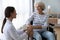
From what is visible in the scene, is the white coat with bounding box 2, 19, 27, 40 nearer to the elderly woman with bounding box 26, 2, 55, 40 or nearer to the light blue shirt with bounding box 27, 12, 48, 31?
the elderly woman with bounding box 26, 2, 55, 40

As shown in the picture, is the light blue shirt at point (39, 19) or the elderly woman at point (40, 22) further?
the light blue shirt at point (39, 19)

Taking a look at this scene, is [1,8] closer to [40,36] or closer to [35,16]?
[35,16]

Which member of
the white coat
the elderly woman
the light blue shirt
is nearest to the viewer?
the white coat

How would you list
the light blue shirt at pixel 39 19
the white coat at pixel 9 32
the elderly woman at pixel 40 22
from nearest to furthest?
1. the white coat at pixel 9 32
2. the elderly woman at pixel 40 22
3. the light blue shirt at pixel 39 19

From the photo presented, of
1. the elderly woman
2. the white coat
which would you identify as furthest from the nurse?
the elderly woman

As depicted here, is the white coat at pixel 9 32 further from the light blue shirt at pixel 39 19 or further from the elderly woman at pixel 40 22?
the light blue shirt at pixel 39 19

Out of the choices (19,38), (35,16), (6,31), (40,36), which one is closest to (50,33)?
(40,36)

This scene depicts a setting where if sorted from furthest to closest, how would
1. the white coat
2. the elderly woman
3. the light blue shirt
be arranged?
the light blue shirt → the elderly woman → the white coat

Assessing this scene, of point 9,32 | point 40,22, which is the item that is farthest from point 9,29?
point 40,22

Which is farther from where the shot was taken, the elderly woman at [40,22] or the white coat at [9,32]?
the elderly woman at [40,22]

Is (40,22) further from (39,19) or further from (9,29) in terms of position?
(9,29)

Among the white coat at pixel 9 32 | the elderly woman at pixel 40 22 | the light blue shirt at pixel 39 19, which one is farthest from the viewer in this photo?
the light blue shirt at pixel 39 19

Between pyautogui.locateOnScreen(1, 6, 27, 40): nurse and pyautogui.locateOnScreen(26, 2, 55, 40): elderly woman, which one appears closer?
pyautogui.locateOnScreen(1, 6, 27, 40): nurse

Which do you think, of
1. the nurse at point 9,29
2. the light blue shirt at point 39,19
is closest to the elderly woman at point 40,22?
the light blue shirt at point 39,19
